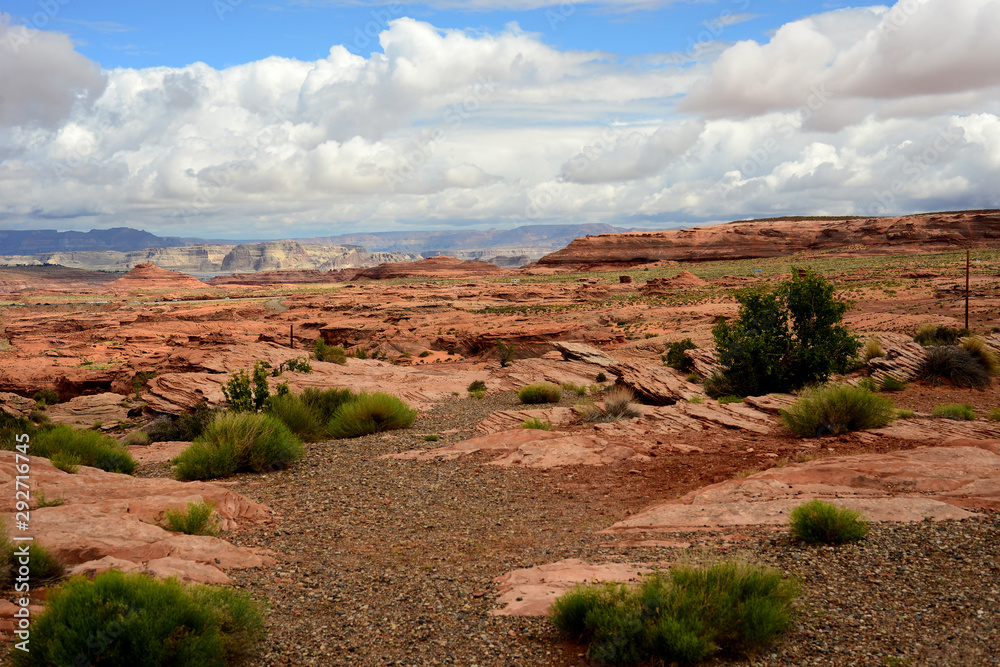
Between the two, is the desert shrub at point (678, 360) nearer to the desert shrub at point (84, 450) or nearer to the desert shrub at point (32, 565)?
the desert shrub at point (84, 450)

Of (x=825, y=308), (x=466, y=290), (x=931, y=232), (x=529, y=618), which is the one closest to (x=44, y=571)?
(x=529, y=618)

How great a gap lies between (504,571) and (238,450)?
6.91m

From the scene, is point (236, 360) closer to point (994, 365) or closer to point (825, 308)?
point (825, 308)

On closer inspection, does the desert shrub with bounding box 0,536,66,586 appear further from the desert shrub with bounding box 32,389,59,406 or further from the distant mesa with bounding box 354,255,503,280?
the distant mesa with bounding box 354,255,503,280

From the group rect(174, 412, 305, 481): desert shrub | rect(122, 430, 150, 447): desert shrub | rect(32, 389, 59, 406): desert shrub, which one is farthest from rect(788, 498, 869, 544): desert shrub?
rect(32, 389, 59, 406): desert shrub

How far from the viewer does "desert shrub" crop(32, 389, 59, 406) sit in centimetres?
2288

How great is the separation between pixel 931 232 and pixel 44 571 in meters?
111

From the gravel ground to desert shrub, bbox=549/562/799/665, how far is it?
0.17m

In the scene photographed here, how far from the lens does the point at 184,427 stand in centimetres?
1697

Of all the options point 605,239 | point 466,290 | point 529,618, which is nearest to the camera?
point 529,618

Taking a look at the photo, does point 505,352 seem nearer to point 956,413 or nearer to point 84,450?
point 956,413

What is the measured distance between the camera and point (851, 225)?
341 feet

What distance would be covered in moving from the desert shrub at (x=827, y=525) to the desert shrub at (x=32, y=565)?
24.3 feet

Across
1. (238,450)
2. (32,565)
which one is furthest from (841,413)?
(32,565)
